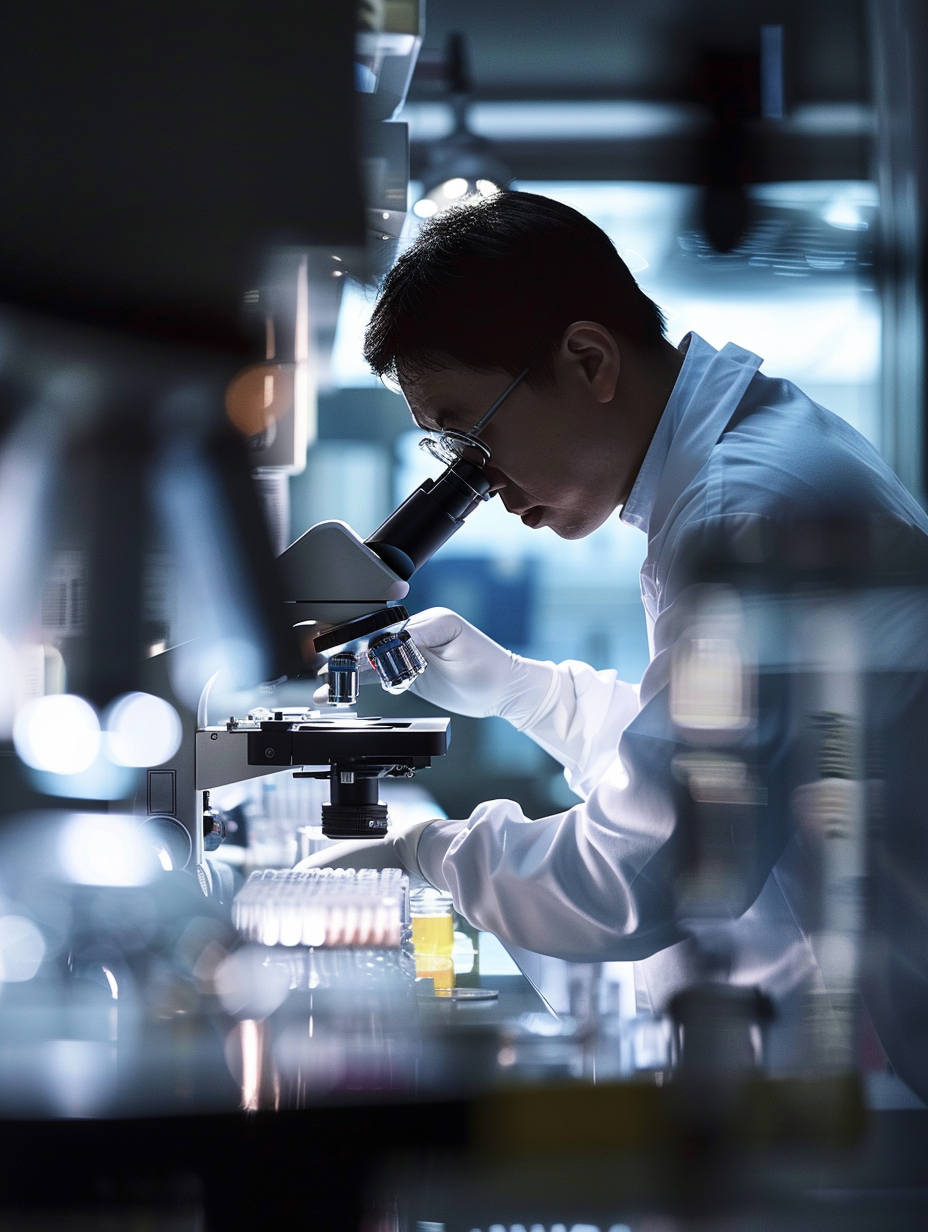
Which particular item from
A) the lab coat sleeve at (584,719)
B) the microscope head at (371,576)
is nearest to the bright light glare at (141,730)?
the microscope head at (371,576)

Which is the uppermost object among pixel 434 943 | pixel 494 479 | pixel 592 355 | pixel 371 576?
pixel 592 355

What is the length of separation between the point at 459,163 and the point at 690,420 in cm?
37

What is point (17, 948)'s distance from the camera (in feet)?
2.03

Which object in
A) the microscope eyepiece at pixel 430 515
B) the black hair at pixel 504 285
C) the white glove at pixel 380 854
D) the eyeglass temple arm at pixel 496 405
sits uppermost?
the black hair at pixel 504 285

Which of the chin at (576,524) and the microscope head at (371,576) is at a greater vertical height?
the chin at (576,524)

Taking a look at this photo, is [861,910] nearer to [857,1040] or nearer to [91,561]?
[857,1040]

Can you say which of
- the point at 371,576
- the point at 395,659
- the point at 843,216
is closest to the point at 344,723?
the point at 395,659

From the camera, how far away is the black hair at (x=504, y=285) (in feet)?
3.31

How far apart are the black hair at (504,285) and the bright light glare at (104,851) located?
1.95 feet

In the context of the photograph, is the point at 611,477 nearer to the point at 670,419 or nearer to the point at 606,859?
the point at 670,419

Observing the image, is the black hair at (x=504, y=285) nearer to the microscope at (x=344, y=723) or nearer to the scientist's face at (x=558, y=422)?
the scientist's face at (x=558, y=422)

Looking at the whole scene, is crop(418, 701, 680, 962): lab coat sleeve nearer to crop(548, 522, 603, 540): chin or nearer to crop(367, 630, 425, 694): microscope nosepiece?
crop(367, 630, 425, 694): microscope nosepiece

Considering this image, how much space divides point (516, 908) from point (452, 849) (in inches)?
3.9

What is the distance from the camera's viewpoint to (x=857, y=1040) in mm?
577
